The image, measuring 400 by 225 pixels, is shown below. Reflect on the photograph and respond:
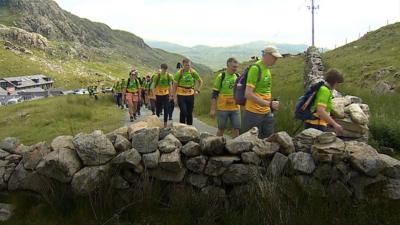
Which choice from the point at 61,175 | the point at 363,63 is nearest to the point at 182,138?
the point at 61,175

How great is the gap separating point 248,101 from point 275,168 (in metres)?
1.95

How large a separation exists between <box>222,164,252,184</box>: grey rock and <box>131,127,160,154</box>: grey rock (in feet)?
3.65

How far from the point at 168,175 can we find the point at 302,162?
187 centimetres

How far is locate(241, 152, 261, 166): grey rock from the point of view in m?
6.37

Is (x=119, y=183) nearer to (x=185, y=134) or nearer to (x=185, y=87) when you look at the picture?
(x=185, y=134)

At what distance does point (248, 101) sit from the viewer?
7.93 metres

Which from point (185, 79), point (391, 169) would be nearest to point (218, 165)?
point (391, 169)

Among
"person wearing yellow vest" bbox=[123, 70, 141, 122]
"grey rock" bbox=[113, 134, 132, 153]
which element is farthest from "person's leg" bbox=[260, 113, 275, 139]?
"person wearing yellow vest" bbox=[123, 70, 141, 122]

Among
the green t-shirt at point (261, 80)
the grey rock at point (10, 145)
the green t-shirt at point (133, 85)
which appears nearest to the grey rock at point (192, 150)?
the green t-shirt at point (261, 80)

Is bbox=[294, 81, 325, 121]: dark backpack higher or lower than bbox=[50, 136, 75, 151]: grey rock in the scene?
higher

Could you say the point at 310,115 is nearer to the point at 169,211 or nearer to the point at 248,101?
the point at 248,101

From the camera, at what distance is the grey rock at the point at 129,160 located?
6367mm

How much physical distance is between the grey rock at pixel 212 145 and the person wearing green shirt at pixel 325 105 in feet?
5.96

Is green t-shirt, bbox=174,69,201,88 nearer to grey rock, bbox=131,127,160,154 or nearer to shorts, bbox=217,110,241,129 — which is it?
shorts, bbox=217,110,241,129
